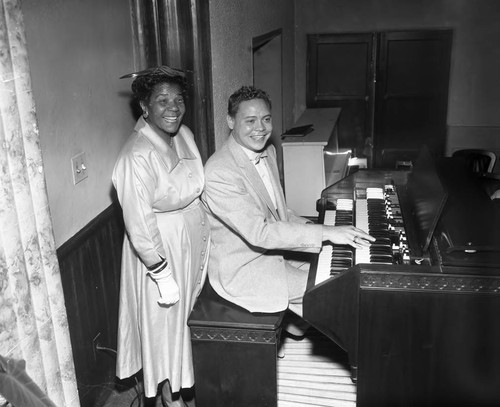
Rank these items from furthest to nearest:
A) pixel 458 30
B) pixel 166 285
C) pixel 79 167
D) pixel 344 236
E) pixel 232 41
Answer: pixel 458 30 < pixel 232 41 < pixel 79 167 < pixel 344 236 < pixel 166 285

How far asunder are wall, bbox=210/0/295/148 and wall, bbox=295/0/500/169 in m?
1.38

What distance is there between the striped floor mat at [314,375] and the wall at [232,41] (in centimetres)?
132

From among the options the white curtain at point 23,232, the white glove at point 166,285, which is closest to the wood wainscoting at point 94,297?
the white glove at point 166,285

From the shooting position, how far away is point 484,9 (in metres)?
6.99

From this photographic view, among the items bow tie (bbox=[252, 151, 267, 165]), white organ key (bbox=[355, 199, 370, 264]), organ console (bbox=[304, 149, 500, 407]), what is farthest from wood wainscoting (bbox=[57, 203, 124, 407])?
white organ key (bbox=[355, 199, 370, 264])

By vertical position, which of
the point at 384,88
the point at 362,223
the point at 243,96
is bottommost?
the point at 362,223

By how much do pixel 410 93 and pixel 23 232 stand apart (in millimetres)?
6268

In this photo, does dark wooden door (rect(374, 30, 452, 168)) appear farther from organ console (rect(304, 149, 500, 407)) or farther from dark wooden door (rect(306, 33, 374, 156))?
organ console (rect(304, 149, 500, 407))

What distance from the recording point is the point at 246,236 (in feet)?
8.94

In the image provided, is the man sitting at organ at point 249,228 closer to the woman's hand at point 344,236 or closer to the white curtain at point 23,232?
the woman's hand at point 344,236

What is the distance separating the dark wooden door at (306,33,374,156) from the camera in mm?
7309

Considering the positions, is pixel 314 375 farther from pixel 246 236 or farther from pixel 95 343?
pixel 95 343

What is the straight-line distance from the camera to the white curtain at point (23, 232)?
172 cm

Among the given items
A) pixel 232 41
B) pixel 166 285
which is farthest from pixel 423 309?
pixel 232 41
